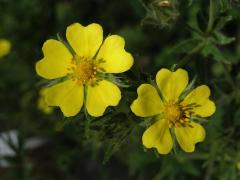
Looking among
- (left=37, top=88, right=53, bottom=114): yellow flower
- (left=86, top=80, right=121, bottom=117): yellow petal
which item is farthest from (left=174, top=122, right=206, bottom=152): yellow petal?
A: (left=37, top=88, right=53, bottom=114): yellow flower

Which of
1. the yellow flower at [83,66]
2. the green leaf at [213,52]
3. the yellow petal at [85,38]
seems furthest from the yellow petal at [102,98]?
the green leaf at [213,52]

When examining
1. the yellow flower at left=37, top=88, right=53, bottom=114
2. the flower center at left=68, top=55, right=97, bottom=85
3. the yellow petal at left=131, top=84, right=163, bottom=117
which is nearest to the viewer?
the yellow petal at left=131, top=84, right=163, bottom=117

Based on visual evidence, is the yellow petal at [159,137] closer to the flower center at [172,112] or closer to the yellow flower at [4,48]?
the flower center at [172,112]

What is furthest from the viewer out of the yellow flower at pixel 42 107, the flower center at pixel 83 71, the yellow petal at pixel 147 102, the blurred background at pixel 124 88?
the yellow flower at pixel 42 107

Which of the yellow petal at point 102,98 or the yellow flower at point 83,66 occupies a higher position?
the yellow flower at point 83,66

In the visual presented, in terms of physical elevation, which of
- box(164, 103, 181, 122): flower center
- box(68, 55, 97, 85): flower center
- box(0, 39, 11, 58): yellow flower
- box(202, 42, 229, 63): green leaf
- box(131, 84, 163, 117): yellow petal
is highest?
box(0, 39, 11, 58): yellow flower

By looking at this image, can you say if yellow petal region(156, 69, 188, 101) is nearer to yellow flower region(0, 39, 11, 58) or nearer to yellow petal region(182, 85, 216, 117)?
yellow petal region(182, 85, 216, 117)

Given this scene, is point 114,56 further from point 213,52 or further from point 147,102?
point 213,52
